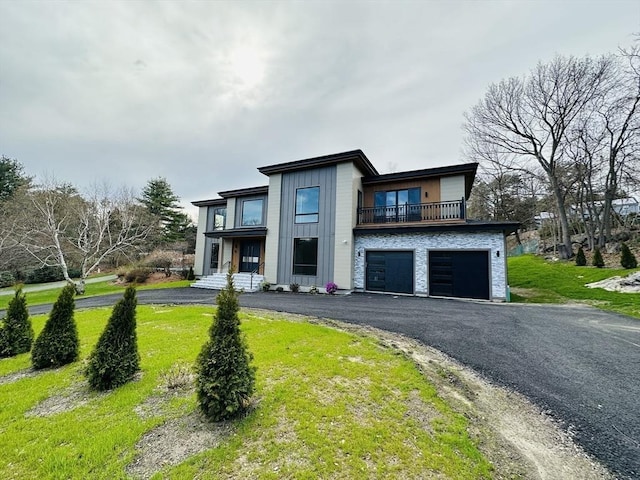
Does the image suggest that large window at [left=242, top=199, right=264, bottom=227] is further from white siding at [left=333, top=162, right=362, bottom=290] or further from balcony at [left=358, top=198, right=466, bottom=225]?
balcony at [left=358, top=198, right=466, bottom=225]

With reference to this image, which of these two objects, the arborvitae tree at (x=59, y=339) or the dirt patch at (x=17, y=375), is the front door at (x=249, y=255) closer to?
the arborvitae tree at (x=59, y=339)

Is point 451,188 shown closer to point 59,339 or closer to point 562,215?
point 562,215

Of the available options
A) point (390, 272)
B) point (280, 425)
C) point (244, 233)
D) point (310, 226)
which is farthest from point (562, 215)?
point (280, 425)

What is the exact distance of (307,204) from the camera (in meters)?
14.7

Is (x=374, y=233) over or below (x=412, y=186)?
below

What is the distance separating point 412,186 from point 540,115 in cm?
1496

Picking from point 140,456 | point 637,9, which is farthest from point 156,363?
point 637,9

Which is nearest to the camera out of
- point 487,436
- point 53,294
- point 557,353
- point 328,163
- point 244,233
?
point 487,436

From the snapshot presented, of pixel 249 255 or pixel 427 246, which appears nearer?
pixel 427 246

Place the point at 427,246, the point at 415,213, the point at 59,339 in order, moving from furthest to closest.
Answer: the point at 415,213
the point at 427,246
the point at 59,339

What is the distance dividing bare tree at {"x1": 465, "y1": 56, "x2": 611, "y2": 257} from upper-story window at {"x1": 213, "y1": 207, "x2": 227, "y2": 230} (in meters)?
21.4

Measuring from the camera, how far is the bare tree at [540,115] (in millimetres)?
17891

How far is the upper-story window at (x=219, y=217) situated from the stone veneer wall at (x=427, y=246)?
11.4 m

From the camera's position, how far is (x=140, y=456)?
2.29 meters
